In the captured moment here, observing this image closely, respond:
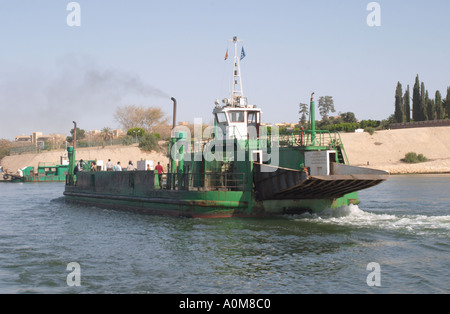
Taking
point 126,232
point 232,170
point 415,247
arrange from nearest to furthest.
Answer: point 415,247
point 126,232
point 232,170

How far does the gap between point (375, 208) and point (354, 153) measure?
55.1 meters

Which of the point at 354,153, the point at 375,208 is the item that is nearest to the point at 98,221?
the point at 375,208

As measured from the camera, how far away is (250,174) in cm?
1903

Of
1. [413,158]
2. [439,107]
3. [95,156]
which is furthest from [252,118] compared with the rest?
[439,107]

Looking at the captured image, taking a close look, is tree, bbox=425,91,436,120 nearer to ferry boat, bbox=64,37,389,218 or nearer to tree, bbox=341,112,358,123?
tree, bbox=341,112,358,123

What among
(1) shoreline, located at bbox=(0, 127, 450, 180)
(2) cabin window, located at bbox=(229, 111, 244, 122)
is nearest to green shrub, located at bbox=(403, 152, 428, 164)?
(1) shoreline, located at bbox=(0, 127, 450, 180)

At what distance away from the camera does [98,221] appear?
2111 centimetres

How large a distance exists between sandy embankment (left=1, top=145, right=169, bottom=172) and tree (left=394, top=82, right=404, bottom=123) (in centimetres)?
4159

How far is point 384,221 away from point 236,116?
817cm

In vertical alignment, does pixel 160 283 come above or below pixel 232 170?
below

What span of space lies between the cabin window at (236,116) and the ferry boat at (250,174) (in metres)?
0.05

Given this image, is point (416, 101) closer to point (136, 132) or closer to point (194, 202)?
point (136, 132)

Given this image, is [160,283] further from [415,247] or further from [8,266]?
[415,247]
